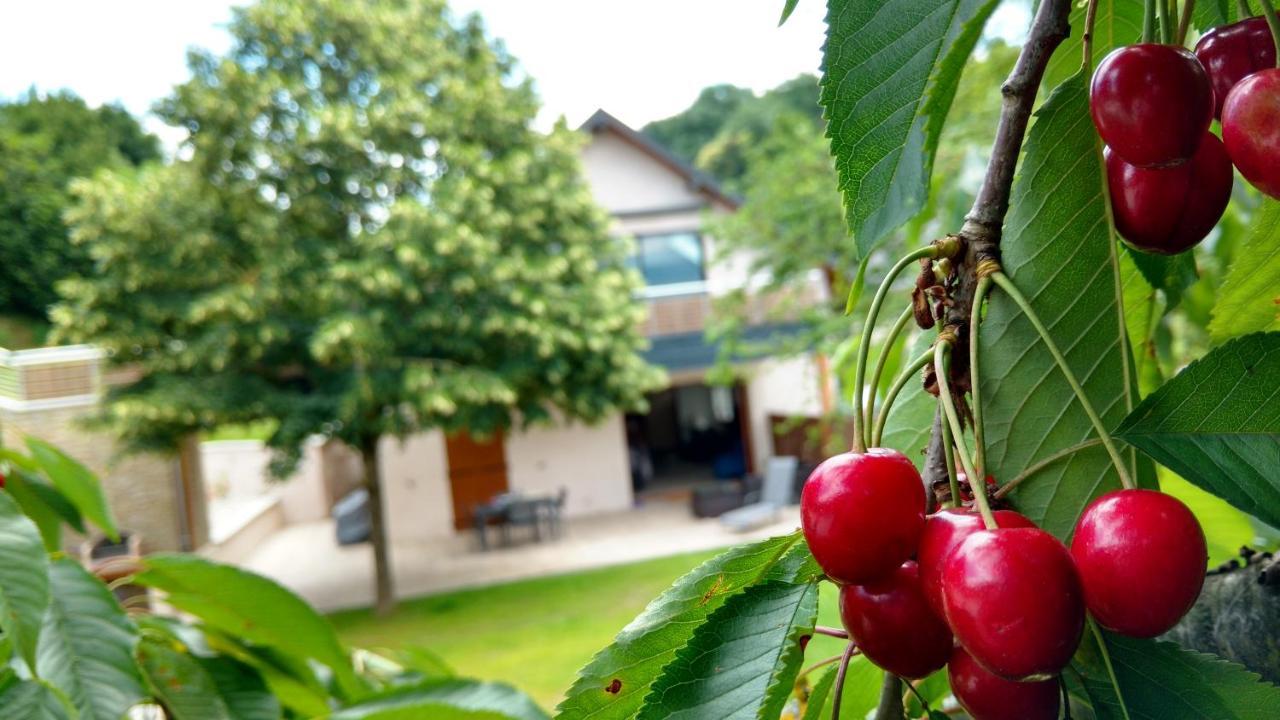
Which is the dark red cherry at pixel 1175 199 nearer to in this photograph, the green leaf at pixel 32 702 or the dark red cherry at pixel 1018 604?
the dark red cherry at pixel 1018 604

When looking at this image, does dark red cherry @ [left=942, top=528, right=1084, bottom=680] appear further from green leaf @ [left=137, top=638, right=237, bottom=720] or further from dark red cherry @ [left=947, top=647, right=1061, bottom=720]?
green leaf @ [left=137, top=638, right=237, bottom=720]

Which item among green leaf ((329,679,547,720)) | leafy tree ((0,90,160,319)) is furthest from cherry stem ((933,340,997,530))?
leafy tree ((0,90,160,319))

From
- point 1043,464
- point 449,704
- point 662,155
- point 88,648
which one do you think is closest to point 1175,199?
point 1043,464

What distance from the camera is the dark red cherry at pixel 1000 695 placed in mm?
476

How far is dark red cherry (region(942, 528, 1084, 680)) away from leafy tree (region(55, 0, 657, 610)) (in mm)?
9916

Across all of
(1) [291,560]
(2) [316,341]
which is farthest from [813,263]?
(1) [291,560]

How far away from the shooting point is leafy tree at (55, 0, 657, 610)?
33.5 ft

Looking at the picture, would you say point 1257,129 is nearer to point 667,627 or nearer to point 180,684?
point 667,627

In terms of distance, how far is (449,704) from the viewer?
3.01ft

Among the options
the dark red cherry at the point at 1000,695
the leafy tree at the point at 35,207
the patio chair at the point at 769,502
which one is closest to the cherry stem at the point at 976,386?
the dark red cherry at the point at 1000,695

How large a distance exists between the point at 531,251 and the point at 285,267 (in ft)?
9.98

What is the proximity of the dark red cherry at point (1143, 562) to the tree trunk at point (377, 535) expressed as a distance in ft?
39.2

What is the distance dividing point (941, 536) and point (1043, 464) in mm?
136

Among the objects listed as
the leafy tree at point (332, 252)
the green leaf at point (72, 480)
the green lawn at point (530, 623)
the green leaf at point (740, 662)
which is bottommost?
the green lawn at point (530, 623)
